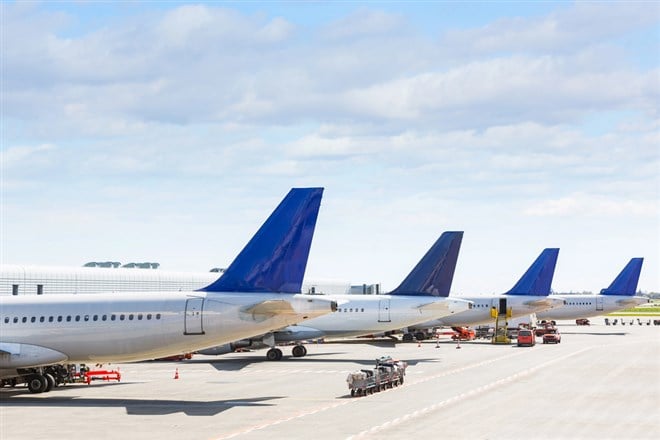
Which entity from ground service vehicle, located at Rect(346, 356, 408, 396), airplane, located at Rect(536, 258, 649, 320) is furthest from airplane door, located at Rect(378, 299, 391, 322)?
airplane, located at Rect(536, 258, 649, 320)

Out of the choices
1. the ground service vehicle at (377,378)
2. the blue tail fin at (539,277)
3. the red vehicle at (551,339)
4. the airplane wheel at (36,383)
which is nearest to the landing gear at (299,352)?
the ground service vehicle at (377,378)

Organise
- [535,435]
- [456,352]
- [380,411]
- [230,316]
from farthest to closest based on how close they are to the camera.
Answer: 1. [456,352]
2. [230,316]
3. [380,411]
4. [535,435]

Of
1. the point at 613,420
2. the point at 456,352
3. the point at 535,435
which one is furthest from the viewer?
the point at 456,352

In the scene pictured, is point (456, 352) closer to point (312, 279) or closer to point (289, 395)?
point (289, 395)

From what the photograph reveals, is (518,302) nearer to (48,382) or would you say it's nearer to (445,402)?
Result: (445,402)

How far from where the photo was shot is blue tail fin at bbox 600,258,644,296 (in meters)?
114

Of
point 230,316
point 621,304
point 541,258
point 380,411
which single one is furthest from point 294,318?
point 621,304

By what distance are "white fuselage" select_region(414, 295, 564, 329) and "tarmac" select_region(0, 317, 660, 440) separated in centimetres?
2814

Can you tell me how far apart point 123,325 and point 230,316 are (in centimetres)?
496

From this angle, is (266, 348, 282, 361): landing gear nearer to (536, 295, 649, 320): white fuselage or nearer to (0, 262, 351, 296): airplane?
(0, 262, 351, 296): airplane

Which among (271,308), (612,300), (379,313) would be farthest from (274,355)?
(612,300)

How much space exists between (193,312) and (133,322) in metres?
2.88

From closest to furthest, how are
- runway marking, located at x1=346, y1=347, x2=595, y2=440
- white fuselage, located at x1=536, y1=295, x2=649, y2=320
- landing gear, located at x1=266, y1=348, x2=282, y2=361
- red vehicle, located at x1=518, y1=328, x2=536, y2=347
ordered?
runway marking, located at x1=346, y1=347, x2=595, y2=440, landing gear, located at x1=266, y1=348, x2=282, y2=361, red vehicle, located at x1=518, y1=328, x2=536, y2=347, white fuselage, located at x1=536, y1=295, x2=649, y2=320

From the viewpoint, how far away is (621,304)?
371 ft
